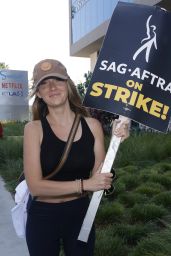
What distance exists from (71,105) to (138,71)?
0.44m

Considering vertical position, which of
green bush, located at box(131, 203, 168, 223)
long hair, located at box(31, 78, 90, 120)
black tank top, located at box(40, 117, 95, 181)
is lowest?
green bush, located at box(131, 203, 168, 223)

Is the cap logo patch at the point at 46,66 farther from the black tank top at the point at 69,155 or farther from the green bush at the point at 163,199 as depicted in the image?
the green bush at the point at 163,199

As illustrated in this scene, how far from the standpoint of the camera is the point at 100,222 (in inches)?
196

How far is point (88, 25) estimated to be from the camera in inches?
1288

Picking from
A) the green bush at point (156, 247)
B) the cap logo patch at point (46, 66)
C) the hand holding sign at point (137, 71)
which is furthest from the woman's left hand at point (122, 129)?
the green bush at point (156, 247)

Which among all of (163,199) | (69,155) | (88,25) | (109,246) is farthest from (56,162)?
(88,25)

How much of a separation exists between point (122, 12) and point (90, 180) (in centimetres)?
103

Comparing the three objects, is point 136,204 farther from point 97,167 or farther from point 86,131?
point 86,131

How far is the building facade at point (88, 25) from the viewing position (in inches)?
1146

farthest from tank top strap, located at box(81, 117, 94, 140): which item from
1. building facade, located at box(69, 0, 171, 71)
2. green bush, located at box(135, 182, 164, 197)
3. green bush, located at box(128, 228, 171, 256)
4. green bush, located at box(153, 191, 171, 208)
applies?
building facade, located at box(69, 0, 171, 71)

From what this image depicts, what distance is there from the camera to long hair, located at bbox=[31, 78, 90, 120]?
2.46m

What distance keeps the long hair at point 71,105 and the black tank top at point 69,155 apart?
8cm

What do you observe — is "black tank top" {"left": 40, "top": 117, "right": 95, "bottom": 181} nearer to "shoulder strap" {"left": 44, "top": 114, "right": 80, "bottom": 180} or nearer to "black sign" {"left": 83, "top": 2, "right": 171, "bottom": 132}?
"shoulder strap" {"left": 44, "top": 114, "right": 80, "bottom": 180}

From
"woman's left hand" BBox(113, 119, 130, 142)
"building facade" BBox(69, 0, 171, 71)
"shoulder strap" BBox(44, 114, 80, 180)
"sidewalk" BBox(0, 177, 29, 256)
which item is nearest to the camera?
"shoulder strap" BBox(44, 114, 80, 180)
